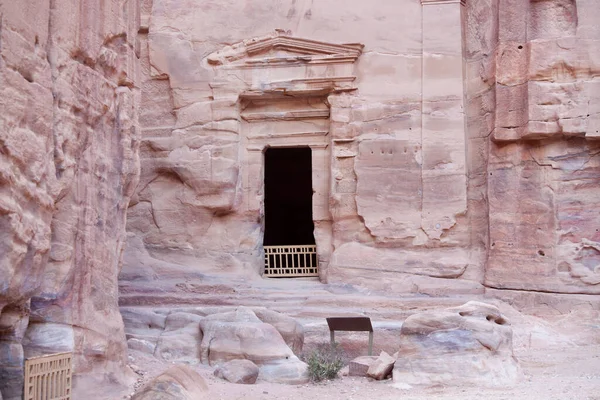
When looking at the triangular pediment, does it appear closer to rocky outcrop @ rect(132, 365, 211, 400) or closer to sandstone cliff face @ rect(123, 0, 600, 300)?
sandstone cliff face @ rect(123, 0, 600, 300)

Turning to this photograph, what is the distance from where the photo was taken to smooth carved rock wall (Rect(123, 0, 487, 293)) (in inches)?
422

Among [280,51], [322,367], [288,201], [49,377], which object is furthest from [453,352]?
[288,201]

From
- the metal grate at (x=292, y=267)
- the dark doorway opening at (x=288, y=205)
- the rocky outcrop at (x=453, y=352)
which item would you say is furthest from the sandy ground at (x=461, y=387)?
the dark doorway opening at (x=288, y=205)

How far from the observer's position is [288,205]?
17.0 metres

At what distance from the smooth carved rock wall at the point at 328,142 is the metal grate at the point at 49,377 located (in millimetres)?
5231

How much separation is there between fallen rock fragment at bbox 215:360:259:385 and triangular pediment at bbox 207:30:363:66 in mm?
5219

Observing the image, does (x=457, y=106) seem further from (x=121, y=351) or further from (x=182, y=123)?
(x=121, y=351)

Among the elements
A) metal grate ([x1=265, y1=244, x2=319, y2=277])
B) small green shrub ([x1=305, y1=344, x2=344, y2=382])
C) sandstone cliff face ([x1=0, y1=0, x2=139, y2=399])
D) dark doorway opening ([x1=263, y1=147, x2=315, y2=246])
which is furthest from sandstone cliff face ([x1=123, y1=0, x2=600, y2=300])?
dark doorway opening ([x1=263, y1=147, x2=315, y2=246])

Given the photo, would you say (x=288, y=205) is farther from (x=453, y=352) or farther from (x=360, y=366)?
(x=453, y=352)

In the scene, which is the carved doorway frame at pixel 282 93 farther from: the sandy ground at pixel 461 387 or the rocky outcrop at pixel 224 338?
the rocky outcrop at pixel 224 338

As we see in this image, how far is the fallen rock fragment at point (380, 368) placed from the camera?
728 cm

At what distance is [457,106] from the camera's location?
10.8m

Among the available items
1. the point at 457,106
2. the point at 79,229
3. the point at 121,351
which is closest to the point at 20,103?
the point at 79,229

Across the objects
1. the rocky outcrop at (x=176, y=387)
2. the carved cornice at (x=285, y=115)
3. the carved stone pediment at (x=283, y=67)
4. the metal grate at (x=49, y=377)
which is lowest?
the rocky outcrop at (x=176, y=387)
